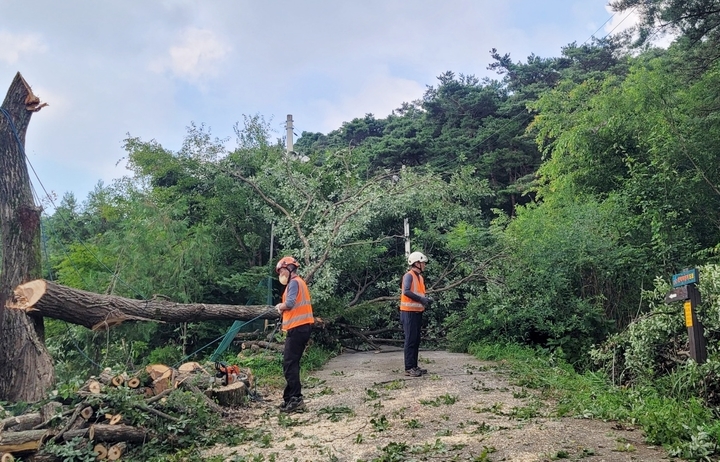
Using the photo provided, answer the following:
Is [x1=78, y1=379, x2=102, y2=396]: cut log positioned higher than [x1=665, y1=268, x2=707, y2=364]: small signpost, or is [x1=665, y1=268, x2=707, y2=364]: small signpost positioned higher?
[x1=665, y1=268, x2=707, y2=364]: small signpost

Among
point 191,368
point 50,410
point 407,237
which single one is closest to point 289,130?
point 407,237

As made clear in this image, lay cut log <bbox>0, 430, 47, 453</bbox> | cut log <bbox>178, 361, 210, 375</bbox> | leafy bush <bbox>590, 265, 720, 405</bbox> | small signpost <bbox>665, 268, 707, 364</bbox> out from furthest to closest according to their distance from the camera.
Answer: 1. cut log <bbox>178, 361, 210, 375</bbox>
2. small signpost <bbox>665, 268, 707, 364</bbox>
3. leafy bush <bbox>590, 265, 720, 405</bbox>
4. cut log <bbox>0, 430, 47, 453</bbox>

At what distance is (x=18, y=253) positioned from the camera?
7133 mm

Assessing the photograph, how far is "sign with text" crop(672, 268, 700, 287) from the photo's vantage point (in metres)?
5.97

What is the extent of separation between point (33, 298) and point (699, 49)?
13248 millimetres

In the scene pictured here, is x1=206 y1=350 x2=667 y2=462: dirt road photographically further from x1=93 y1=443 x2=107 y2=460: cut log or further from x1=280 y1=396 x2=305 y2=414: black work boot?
x1=93 y1=443 x2=107 y2=460: cut log

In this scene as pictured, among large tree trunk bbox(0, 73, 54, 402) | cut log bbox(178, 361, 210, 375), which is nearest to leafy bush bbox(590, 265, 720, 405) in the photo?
cut log bbox(178, 361, 210, 375)

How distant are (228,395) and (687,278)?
17.0 feet

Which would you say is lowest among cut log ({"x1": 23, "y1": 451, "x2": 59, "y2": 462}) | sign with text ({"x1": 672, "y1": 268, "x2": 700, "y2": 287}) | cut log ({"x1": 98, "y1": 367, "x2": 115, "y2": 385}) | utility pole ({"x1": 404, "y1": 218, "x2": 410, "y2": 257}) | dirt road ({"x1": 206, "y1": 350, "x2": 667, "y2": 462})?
dirt road ({"x1": 206, "y1": 350, "x2": 667, "y2": 462})

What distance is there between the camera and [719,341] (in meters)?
6.09

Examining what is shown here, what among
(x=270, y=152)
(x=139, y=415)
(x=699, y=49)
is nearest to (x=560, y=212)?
(x=699, y=49)

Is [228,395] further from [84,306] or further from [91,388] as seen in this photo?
[84,306]

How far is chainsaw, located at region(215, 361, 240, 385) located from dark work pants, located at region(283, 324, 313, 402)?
106cm

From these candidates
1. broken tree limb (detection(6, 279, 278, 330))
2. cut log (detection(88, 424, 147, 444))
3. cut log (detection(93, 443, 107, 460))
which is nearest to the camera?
cut log (detection(93, 443, 107, 460))
